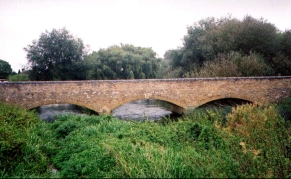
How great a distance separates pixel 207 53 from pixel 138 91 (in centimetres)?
1119

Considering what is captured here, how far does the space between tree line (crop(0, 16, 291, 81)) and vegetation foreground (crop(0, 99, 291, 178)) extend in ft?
36.9

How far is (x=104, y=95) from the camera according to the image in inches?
561

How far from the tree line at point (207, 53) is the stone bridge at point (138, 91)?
8.63 ft

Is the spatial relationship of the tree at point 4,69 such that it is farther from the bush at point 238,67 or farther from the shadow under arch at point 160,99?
the bush at point 238,67

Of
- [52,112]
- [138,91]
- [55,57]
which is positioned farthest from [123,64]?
[138,91]

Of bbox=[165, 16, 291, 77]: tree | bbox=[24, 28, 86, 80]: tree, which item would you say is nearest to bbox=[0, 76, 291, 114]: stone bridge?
bbox=[165, 16, 291, 77]: tree

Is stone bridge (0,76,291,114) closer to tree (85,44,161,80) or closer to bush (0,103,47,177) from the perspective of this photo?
bush (0,103,47,177)

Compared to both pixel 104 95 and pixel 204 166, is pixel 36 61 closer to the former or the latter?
pixel 104 95

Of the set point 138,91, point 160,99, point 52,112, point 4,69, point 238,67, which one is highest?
point 4,69

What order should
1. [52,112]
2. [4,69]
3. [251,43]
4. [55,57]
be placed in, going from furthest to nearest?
[4,69]
[55,57]
[251,43]
[52,112]

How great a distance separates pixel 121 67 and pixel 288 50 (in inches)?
740

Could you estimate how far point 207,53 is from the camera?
22.4 m

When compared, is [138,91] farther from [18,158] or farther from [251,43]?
[251,43]

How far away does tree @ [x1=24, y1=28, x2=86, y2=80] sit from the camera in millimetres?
21500
